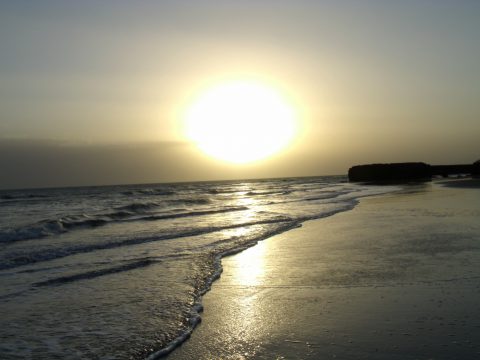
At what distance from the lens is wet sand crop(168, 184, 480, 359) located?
5.27 meters

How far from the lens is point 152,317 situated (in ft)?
23.1

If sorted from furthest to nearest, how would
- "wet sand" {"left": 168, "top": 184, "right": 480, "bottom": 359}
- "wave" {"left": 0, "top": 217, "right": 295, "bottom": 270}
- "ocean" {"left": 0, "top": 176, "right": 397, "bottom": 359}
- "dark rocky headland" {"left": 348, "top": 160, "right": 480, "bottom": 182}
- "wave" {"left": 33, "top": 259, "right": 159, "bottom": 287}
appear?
"dark rocky headland" {"left": 348, "top": 160, "right": 480, "bottom": 182} < "wave" {"left": 0, "top": 217, "right": 295, "bottom": 270} < "wave" {"left": 33, "top": 259, "right": 159, "bottom": 287} < "ocean" {"left": 0, "top": 176, "right": 397, "bottom": 359} < "wet sand" {"left": 168, "top": 184, "right": 480, "bottom": 359}

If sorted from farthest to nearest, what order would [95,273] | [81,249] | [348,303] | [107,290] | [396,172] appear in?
[396,172]
[81,249]
[95,273]
[107,290]
[348,303]

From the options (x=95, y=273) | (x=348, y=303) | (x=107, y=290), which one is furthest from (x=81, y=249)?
(x=348, y=303)

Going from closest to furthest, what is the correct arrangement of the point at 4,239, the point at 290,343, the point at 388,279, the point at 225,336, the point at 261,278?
the point at 290,343 → the point at 225,336 → the point at 388,279 → the point at 261,278 → the point at 4,239

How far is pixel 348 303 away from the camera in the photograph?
7.04 metres

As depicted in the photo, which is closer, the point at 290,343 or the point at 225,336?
the point at 290,343

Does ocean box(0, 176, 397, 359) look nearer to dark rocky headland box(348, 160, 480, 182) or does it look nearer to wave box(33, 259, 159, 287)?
wave box(33, 259, 159, 287)

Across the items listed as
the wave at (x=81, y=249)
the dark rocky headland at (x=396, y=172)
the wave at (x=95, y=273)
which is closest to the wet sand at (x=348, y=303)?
the wave at (x=95, y=273)

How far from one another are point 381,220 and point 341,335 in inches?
561

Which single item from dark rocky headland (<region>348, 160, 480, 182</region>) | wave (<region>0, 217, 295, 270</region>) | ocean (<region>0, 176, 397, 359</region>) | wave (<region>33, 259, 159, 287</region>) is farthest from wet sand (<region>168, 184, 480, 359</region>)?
dark rocky headland (<region>348, 160, 480, 182</region>)

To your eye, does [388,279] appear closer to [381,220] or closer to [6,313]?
[6,313]

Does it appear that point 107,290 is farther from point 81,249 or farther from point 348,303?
point 81,249

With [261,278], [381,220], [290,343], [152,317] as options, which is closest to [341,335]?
[290,343]
